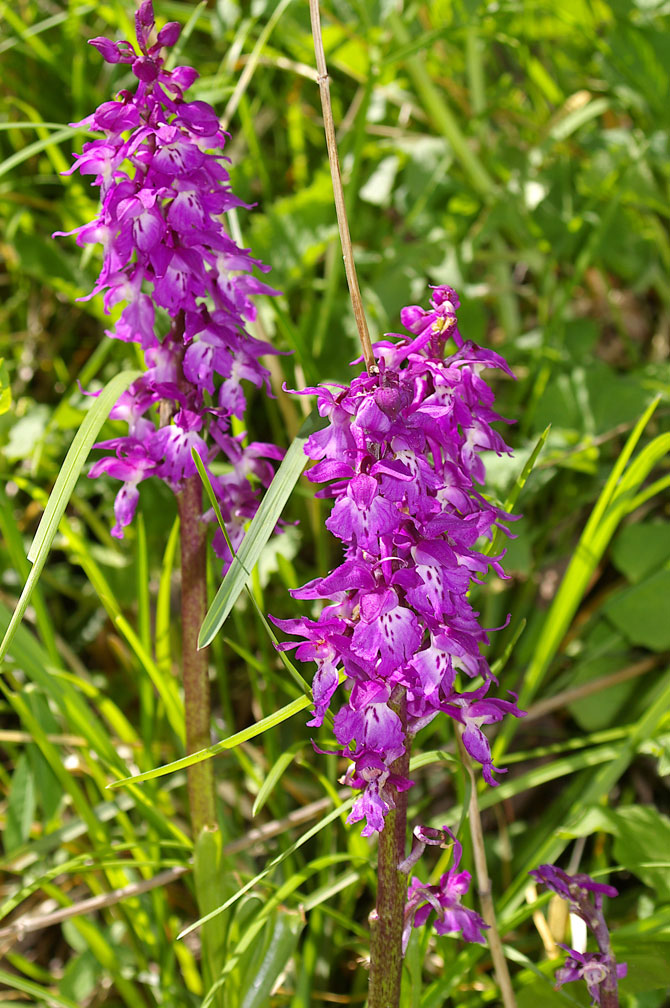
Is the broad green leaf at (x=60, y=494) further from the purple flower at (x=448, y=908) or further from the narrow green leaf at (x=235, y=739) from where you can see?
the purple flower at (x=448, y=908)

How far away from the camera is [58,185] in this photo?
117 inches

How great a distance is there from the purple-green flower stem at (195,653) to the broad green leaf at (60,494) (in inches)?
6.9

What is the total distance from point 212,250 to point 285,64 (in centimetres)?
130

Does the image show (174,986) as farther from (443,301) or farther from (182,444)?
(443,301)

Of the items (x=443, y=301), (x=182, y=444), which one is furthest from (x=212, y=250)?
(x=443, y=301)

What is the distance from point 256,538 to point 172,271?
40 centimetres

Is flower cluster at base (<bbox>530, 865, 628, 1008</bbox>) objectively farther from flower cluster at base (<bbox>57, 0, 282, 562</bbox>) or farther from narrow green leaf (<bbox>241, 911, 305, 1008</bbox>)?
flower cluster at base (<bbox>57, 0, 282, 562</bbox>)

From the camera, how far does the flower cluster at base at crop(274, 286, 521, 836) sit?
110cm

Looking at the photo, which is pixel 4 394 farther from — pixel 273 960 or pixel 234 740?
pixel 273 960

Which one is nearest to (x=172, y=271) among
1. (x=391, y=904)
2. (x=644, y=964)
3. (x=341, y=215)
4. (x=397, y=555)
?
(x=341, y=215)

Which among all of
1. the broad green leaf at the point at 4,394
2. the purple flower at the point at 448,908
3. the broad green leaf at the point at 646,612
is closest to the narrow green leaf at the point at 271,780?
the purple flower at the point at 448,908

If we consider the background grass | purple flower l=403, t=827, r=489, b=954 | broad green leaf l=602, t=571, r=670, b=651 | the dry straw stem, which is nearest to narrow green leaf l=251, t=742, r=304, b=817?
the background grass

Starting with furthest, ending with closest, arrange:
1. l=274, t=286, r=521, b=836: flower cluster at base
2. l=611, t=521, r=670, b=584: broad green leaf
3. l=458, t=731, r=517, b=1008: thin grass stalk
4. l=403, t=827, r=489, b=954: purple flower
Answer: l=611, t=521, r=670, b=584: broad green leaf → l=458, t=731, r=517, b=1008: thin grass stalk → l=403, t=827, r=489, b=954: purple flower → l=274, t=286, r=521, b=836: flower cluster at base

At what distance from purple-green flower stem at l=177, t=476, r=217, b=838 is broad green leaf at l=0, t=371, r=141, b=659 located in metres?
0.17
